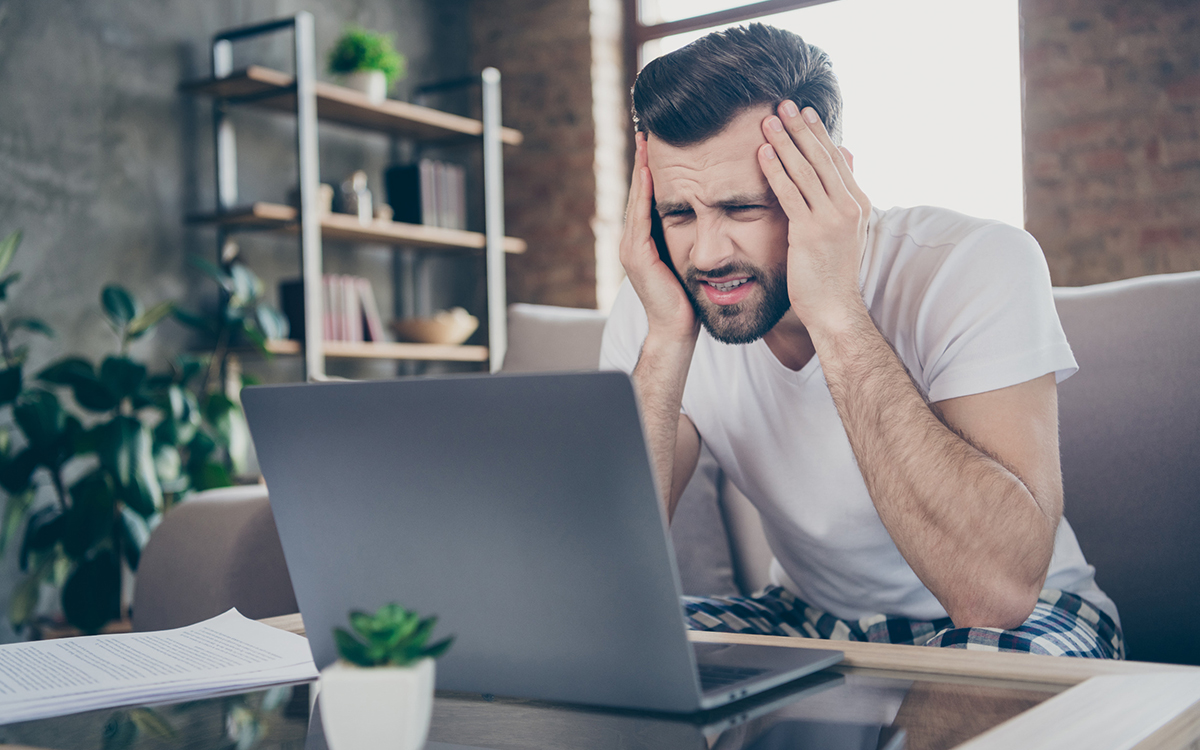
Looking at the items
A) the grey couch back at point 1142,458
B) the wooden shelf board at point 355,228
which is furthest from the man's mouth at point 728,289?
the wooden shelf board at point 355,228

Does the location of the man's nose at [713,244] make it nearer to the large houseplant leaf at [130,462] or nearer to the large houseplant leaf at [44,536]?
the large houseplant leaf at [130,462]

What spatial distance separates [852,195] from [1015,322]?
0.23 metres

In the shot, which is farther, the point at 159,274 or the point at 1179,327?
the point at 159,274

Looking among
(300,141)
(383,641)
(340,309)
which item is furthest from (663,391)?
(340,309)

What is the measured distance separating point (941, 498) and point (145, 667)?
69 centimetres

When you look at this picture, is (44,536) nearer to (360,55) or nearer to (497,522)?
(360,55)

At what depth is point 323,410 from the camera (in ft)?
2.08

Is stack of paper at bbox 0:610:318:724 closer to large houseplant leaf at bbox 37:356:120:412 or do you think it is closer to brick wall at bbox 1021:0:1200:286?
large houseplant leaf at bbox 37:356:120:412

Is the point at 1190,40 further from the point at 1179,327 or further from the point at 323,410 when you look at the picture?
the point at 323,410

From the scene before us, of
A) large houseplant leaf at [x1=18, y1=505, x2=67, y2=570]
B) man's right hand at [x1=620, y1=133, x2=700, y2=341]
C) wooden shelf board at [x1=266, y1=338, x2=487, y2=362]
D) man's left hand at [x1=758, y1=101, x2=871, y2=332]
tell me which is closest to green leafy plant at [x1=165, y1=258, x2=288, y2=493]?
wooden shelf board at [x1=266, y1=338, x2=487, y2=362]

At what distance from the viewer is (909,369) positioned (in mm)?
1136

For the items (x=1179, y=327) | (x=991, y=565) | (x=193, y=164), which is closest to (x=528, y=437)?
(x=991, y=565)

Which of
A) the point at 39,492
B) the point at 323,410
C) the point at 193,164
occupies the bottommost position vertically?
the point at 39,492

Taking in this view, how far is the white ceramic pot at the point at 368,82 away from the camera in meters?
3.60
